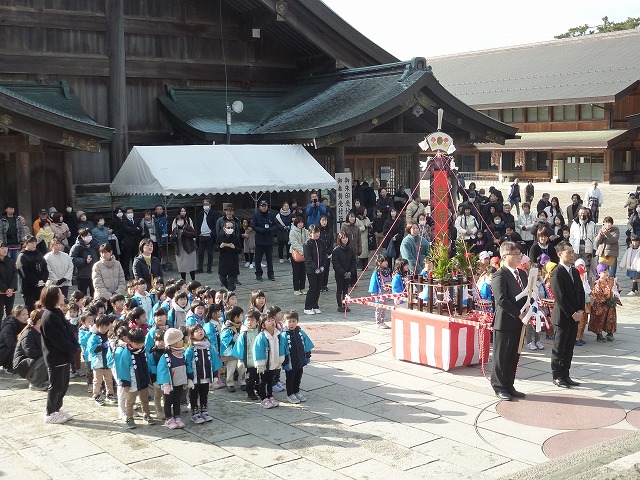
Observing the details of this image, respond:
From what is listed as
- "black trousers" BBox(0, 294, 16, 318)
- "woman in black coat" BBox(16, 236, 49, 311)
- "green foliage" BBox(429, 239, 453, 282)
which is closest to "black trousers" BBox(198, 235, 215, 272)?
"woman in black coat" BBox(16, 236, 49, 311)

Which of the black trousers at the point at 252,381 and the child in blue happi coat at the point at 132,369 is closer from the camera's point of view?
the child in blue happi coat at the point at 132,369

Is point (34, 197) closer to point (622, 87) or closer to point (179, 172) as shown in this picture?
point (179, 172)

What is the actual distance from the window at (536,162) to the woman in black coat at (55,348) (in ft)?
137

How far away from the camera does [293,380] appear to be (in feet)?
30.4

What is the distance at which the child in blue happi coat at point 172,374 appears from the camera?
27.6 ft

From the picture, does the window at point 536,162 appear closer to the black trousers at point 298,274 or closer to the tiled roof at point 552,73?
the tiled roof at point 552,73

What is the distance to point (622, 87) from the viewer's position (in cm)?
4056

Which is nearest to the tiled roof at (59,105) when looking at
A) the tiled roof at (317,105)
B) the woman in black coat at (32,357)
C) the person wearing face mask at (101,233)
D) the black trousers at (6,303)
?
the person wearing face mask at (101,233)

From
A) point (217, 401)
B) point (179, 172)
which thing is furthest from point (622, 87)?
point (217, 401)

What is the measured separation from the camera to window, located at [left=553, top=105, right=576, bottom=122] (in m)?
44.3

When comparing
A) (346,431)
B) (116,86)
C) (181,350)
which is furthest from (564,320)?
(116,86)

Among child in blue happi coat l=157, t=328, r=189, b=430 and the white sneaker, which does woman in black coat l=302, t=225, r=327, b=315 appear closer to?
child in blue happi coat l=157, t=328, r=189, b=430

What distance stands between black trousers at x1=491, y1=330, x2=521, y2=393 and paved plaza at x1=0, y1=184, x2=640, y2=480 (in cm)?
21

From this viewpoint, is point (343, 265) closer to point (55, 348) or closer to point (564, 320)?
point (564, 320)
